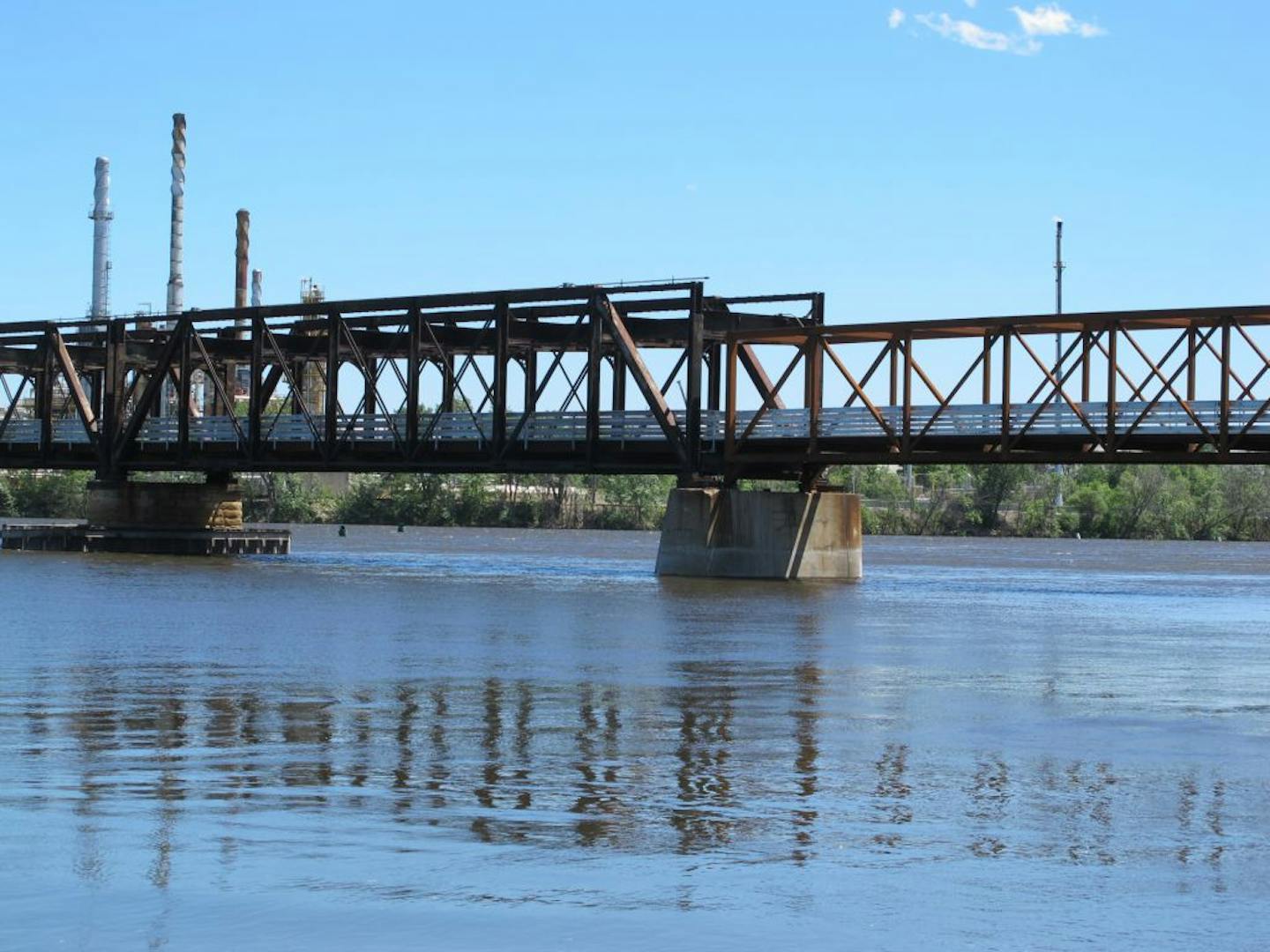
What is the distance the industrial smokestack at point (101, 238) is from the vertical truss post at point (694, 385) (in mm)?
103408

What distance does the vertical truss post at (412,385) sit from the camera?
74.1m

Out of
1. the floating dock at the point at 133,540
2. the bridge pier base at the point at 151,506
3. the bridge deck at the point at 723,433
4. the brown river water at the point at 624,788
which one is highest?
the bridge deck at the point at 723,433

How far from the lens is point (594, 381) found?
222 ft

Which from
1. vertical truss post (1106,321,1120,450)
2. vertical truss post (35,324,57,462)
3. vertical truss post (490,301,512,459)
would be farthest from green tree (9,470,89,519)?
vertical truss post (1106,321,1120,450)

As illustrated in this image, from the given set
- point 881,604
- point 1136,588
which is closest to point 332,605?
point 881,604

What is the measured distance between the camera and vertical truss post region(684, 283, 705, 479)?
212ft

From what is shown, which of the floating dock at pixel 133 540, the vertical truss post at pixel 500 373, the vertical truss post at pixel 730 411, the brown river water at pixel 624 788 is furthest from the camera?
the floating dock at pixel 133 540

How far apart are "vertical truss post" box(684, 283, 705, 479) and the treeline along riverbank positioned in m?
111

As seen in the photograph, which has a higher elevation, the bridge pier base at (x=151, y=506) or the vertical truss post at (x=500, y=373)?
the vertical truss post at (x=500, y=373)

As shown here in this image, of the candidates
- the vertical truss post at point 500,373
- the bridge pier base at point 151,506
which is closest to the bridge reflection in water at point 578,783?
the vertical truss post at point 500,373

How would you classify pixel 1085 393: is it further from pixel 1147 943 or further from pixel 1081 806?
pixel 1147 943

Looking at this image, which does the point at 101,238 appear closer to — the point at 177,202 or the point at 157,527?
the point at 177,202

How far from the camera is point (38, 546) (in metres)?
82.6

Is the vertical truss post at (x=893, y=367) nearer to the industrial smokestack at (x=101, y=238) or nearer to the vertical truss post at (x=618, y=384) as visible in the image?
the vertical truss post at (x=618, y=384)
